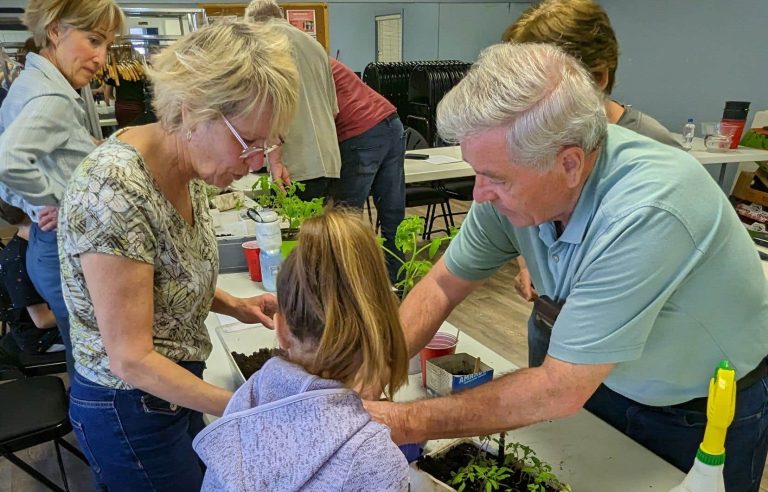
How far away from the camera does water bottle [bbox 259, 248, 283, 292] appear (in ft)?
5.96

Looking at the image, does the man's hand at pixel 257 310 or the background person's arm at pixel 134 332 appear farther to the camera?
the man's hand at pixel 257 310

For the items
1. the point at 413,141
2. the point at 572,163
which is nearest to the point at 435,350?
the point at 572,163

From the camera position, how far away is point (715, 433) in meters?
0.80

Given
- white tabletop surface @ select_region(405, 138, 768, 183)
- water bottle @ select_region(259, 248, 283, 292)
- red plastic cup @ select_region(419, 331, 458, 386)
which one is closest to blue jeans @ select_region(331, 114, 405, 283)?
white tabletop surface @ select_region(405, 138, 768, 183)

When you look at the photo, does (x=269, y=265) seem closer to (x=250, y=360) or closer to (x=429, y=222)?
(x=250, y=360)

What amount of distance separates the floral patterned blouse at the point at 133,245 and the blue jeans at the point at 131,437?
0.13ft

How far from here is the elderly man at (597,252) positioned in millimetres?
928

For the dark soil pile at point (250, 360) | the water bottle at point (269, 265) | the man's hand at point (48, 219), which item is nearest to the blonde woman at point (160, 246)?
the dark soil pile at point (250, 360)

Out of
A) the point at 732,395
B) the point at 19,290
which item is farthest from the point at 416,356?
the point at 19,290

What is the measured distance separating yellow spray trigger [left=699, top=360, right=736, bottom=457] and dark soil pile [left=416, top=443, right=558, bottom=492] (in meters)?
0.28

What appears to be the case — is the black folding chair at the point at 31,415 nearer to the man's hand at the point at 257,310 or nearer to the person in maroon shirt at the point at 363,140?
the man's hand at the point at 257,310

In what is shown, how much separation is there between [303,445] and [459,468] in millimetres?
372

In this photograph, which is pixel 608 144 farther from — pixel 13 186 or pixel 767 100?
pixel 767 100

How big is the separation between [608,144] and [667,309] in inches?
12.5
